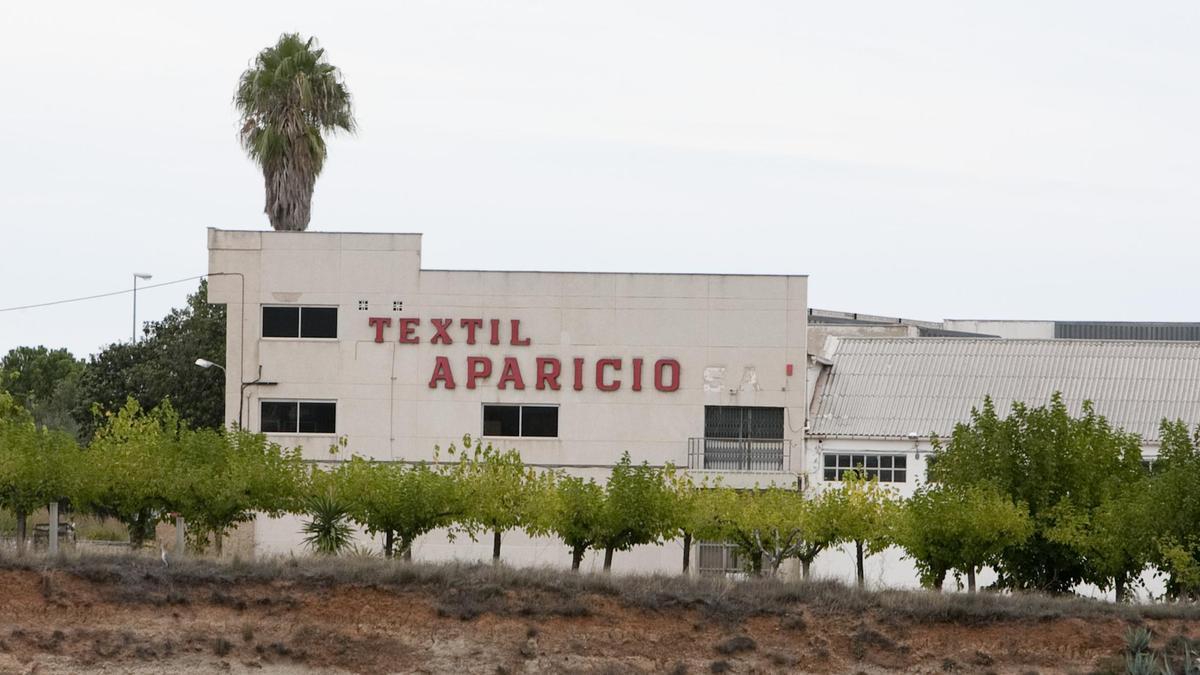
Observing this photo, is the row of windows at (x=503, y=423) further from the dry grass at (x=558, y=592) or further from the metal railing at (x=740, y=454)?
the dry grass at (x=558, y=592)

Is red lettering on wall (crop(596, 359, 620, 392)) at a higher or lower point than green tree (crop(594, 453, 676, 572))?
higher

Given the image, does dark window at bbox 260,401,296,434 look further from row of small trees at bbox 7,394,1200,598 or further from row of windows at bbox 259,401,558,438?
row of small trees at bbox 7,394,1200,598

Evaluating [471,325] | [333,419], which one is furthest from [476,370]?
[333,419]

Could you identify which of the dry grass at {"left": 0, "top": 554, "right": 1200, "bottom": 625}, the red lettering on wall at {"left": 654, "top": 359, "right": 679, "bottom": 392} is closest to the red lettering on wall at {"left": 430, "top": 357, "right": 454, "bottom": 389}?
the red lettering on wall at {"left": 654, "top": 359, "right": 679, "bottom": 392}

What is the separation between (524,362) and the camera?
5197 cm

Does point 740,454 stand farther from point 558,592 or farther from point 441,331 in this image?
point 558,592

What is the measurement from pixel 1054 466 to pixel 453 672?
15.0 meters

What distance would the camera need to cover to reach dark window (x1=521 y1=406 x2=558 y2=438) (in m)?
51.9

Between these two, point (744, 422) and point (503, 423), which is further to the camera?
point (503, 423)

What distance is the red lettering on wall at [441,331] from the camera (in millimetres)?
51938

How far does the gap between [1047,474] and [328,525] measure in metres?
16.9

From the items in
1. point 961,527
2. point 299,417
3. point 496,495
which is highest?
point 299,417

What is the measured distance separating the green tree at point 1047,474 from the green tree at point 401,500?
1159 cm

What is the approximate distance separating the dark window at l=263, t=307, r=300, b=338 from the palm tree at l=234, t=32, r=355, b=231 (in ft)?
22.8
